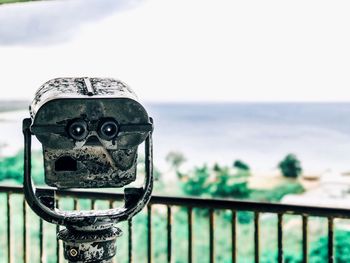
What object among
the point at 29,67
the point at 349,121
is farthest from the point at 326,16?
the point at 29,67

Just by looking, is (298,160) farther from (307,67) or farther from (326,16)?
(326,16)

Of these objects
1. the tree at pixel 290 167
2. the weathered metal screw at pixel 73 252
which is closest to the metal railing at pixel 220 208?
the weathered metal screw at pixel 73 252

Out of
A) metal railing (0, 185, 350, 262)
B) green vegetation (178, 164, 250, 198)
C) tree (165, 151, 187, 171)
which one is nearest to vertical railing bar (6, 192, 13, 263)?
metal railing (0, 185, 350, 262)

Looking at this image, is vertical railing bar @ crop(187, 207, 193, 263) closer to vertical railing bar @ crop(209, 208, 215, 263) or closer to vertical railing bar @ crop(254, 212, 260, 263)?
vertical railing bar @ crop(209, 208, 215, 263)

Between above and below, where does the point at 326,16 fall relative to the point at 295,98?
above

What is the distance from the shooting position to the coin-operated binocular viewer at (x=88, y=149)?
5.21 feet

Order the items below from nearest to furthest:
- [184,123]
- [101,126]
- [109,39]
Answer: [101,126] < [109,39] < [184,123]

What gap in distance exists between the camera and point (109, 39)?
87.2 feet

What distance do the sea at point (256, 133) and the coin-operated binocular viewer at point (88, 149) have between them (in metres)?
19.6

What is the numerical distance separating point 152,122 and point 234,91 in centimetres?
2640

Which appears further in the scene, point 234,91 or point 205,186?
point 234,91

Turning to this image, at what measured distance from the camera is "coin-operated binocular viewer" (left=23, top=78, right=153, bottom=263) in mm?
1588

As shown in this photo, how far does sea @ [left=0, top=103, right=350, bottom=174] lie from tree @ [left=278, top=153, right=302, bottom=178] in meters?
0.45

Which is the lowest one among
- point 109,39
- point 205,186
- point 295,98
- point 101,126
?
point 205,186
